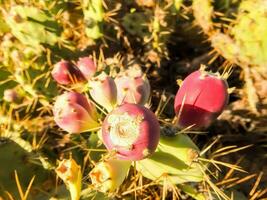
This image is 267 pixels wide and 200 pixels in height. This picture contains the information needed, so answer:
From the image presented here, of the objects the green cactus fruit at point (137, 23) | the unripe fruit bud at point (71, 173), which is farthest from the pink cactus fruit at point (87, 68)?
the unripe fruit bud at point (71, 173)

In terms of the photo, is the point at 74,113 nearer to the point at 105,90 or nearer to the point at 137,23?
the point at 105,90

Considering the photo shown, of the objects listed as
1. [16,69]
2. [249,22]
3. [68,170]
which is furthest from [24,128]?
[249,22]

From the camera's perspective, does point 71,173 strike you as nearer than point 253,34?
Yes

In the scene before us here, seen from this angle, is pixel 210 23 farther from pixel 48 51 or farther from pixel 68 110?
pixel 68 110

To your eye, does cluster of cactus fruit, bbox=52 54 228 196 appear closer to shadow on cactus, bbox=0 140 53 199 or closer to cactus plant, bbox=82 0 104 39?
shadow on cactus, bbox=0 140 53 199

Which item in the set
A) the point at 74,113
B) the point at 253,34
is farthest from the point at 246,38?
the point at 74,113
